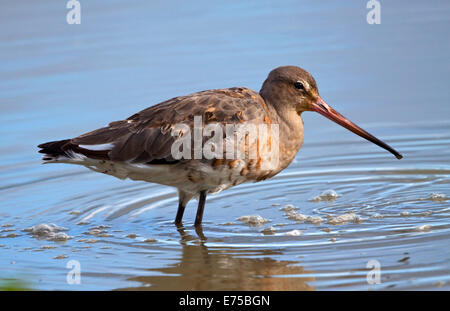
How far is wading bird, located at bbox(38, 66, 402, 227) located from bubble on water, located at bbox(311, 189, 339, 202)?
71 centimetres

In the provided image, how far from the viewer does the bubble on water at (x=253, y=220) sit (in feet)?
25.3

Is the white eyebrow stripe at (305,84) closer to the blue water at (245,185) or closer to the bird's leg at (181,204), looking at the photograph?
the blue water at (245,185)

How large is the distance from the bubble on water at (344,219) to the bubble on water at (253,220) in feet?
1.92

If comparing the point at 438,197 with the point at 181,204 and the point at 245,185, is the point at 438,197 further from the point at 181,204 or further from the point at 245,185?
the point at 181,204

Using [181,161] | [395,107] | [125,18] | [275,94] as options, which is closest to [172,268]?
[181,161]

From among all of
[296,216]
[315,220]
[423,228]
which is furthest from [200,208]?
[423,228]

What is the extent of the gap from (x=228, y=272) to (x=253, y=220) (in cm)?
123

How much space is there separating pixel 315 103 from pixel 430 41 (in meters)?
4.86

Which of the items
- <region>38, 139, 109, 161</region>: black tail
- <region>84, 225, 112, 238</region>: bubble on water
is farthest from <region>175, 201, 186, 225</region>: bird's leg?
<region>38, 139, 109, 161</region>: black tail

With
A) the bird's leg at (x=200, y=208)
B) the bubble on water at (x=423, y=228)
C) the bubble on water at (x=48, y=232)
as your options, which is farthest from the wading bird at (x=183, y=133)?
the bubble on water at (x=423, y=228)

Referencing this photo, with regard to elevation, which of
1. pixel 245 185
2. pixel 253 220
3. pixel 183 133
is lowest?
pixel 253 220

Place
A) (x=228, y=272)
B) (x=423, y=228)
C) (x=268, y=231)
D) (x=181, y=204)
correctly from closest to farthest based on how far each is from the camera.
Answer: (x=228, y=272) < (x=423, y=228) < (x=268, y=231) < (x=181, y=204)

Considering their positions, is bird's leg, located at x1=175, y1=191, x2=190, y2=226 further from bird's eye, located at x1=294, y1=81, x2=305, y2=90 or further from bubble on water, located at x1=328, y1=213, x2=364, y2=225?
bird's eye, located at x1=294, y1=81, x2=305, y2=90

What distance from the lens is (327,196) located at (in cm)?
839
